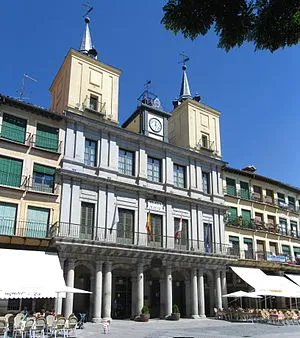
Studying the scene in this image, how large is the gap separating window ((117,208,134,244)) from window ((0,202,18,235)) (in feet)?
21.2

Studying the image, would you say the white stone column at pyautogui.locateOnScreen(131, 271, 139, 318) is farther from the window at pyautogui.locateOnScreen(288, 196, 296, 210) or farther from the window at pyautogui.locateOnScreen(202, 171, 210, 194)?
the window at pyautogui.locateOnScreen(288, 196, 296, 210)

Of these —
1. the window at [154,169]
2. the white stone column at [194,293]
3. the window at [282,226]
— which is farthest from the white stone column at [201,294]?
the window at [282,226]

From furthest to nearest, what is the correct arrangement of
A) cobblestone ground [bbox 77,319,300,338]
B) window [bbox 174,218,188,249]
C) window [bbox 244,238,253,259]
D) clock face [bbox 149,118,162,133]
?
window [bbox 244,238,253,259] < clock face [bbox 149,118,162,133] < window [bbox 174,218,188,249] < cobblestone ground [bbox 77,319,300,338]

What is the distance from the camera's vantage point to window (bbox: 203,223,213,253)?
27441mm

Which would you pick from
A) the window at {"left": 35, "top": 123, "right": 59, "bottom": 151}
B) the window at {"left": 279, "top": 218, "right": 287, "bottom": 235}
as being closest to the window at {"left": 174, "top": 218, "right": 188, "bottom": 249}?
the window at {"left": 35, "top": 123, "right": 59, "bottom": 151}

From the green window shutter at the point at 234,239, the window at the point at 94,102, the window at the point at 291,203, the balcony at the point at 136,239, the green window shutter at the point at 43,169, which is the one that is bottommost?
the balcony at the point at 136,239

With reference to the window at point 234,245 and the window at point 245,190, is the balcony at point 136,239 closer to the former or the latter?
the window at point 234,245

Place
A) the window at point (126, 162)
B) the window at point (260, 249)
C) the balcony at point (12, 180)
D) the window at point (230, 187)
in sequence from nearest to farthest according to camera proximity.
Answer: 1. the balcony at point (12, 180)
2. the window at point (126, 162)
3. the window at point (260, 249)
4. the window at point (230, 187)

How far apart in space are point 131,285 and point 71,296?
5561 millimetres

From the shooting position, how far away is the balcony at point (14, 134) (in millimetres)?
21464

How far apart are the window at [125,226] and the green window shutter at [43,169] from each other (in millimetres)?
5046

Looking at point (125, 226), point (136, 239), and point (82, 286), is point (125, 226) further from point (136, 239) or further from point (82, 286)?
point (82, 286)

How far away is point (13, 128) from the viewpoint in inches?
861

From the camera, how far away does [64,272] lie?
20.9 metres
